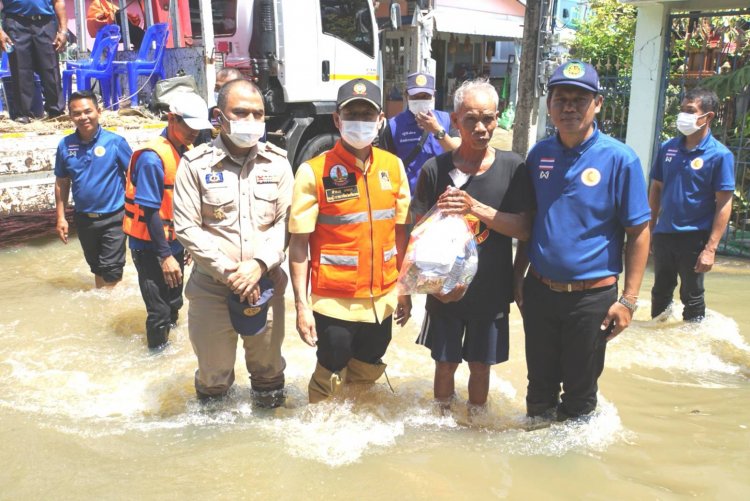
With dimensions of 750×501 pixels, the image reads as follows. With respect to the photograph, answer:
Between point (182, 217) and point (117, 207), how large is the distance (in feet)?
7.93

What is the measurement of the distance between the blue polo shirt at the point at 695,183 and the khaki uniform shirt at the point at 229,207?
3033 millimetres

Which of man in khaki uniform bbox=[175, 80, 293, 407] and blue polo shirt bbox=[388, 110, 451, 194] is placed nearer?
man in khaki uniform bbox=[175, 80, 293, 407]

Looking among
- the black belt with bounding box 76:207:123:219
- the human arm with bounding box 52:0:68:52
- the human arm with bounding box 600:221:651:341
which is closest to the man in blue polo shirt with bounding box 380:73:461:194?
the human arm with bounding box 600:221:651:341

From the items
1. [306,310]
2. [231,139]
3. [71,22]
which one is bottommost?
[306,310]

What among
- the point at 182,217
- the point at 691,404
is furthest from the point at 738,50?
the point at 182,217

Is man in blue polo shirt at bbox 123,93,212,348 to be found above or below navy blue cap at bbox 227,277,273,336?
above

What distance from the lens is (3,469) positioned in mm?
3020

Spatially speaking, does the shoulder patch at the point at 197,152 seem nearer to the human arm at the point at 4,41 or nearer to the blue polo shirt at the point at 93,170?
the blue polo shirt at the point at 93,170

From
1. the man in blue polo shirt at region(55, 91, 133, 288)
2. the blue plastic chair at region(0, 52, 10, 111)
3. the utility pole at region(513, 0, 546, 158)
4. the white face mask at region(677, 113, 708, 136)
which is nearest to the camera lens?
the white face mask at region(677, 113, 708, 136)

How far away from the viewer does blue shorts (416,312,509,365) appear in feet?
10.3

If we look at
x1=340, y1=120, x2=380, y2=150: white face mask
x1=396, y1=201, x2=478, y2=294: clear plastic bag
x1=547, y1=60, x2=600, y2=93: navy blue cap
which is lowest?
x1=396, y1=201, x2=478, y2=294: clear plastic bag

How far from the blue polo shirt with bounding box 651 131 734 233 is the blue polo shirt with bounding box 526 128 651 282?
6.81 feet

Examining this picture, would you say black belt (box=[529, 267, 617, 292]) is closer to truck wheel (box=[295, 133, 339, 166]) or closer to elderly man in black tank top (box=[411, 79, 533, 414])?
elderly man in black tank top (box=[411, 79, 533, 414])

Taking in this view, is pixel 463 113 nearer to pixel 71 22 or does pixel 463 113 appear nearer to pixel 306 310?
pixel 306 310
